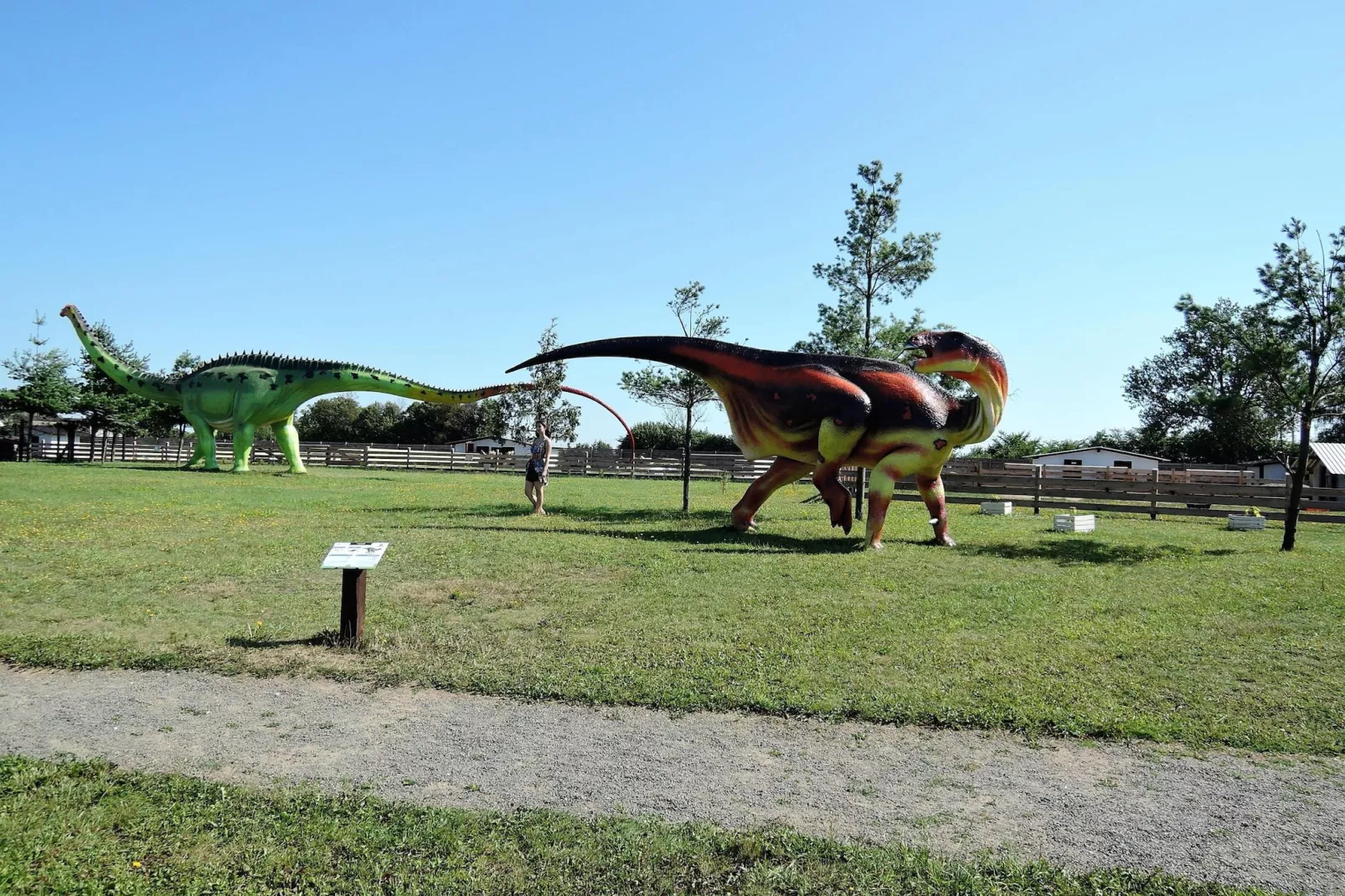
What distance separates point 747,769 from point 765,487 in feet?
34.9

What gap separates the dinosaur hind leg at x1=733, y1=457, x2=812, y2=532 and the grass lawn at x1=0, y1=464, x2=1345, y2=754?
0.47 metres

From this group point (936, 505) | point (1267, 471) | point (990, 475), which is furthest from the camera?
point (1267, 471)

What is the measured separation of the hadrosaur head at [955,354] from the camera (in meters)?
13.1

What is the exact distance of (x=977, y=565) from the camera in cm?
1145

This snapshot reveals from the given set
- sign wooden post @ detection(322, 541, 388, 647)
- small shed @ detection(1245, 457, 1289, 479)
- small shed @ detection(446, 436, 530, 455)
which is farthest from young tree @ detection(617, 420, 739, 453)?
sign wooden post @ detection(322, 541, 388, 647)

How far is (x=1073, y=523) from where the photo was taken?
54.8ft

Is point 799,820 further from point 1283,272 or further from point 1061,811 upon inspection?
point 1283,272

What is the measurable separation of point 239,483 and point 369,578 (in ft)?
53.3

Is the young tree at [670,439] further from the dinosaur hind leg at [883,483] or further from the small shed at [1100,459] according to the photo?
the dinosaur hind leg at [883,483]

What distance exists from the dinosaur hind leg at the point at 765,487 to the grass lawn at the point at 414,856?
1128cm

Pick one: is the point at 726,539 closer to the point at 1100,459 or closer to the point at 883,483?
the point at 883,483

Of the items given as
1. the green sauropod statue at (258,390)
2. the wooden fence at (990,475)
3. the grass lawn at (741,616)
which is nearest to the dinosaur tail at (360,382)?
the green sauropod statue at (258,390)

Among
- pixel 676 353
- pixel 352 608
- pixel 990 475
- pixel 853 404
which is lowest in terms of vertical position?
pixel 352 608

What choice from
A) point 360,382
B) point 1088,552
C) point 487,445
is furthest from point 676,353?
point 487,445
